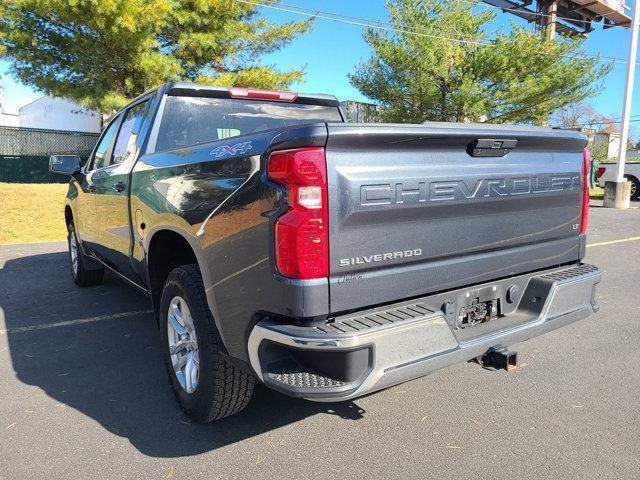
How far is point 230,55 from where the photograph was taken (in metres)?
15.9

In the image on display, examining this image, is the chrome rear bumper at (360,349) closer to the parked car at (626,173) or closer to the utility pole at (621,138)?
the utility pole at (621,138)

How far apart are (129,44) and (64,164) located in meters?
9.85

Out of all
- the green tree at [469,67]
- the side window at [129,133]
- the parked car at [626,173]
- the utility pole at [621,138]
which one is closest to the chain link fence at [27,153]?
the green tree at [469,67]

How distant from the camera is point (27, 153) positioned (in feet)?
58.4

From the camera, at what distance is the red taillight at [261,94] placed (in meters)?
4.03

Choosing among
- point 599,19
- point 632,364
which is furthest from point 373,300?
point 599,19

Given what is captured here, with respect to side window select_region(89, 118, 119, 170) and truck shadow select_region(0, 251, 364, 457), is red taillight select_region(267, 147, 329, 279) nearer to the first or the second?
truck shadow select_region(0, 251, 364, 457)

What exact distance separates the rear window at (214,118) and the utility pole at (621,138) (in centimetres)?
1558

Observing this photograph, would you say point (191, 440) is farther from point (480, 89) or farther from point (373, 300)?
point (480, 89)

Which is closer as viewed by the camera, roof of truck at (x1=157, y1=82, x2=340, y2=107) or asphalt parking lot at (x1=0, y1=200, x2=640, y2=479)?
asphalt parking lot at (x1=0, y1=200, x2=640, y2=479)

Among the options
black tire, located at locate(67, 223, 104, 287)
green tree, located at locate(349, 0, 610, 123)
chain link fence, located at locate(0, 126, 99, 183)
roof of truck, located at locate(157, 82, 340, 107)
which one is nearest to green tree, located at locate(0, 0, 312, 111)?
chain link fence, located at locate(0, 126, 99, 183)

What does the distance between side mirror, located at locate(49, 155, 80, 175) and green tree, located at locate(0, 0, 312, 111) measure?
8.75 metres

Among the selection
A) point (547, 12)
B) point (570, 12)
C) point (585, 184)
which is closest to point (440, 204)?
point (585, 184)

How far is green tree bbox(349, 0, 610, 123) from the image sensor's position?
19641mm
